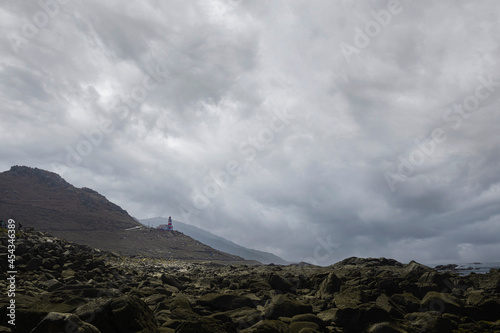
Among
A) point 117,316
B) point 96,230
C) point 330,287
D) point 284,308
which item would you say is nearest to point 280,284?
point 330,287

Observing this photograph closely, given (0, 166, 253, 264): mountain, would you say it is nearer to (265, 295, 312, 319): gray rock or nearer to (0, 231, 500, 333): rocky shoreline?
(0, 231, 500, 333): rocky shoreline

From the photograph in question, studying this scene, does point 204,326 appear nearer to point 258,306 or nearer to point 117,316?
point 117,316

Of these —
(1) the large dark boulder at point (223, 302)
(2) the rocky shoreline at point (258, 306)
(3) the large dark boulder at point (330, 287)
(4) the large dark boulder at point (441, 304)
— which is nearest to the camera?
(2) the rocky shoreline at point (258, 306)

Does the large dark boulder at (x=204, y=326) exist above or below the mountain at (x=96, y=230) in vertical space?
below

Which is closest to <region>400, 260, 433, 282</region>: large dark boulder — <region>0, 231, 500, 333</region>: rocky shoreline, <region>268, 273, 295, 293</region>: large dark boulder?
<region>0, 231, 500, 333</region>: rocky shoreline

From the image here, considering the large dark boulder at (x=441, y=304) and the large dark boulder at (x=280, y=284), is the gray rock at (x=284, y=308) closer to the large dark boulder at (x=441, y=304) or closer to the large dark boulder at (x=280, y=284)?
the large dark boulder at (x=441, y=304)

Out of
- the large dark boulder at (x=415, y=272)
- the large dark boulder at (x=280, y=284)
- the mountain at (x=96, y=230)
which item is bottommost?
the large dark boulder at (x=280, y=284)

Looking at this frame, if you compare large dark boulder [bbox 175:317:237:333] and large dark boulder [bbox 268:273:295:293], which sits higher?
large dark boulder [bbox 268:273:295:293]

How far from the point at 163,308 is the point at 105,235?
501ft

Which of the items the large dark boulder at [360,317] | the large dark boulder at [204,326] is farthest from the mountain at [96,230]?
the large dark boulder at [204,326]

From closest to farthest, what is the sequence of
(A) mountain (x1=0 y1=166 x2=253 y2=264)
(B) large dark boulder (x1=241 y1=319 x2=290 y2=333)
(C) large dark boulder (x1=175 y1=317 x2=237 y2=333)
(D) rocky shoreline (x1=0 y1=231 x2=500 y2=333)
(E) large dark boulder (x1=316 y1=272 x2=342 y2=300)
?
(D) rocky shoreline (x1=0 y1=231 x2=500 y2=333) < (C) large dark boulder (x1=175 y1=317 x2=237 y2=333) < (B) large dark boulder (x1=241 y1=319 x2=290 y2=333) < (E) large dark boulder (x1=316 y1=272 x2=342 y2=300) < (A) mountain (x1=0 y1=166 x2=253 y2=264)

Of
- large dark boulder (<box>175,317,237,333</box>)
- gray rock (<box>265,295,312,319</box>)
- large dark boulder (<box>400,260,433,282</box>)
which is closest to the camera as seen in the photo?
large dark boulder (<box>175,317,237,333</box>)

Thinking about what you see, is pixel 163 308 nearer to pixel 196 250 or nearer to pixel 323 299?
pixel 323 299

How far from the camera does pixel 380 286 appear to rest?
18000 millimetres
